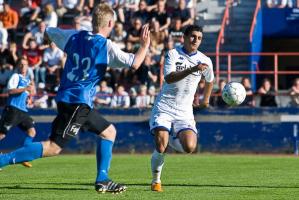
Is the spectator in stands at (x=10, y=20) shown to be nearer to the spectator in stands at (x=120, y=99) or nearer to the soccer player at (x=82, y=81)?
the spectator in stands at (x=120, y=99)

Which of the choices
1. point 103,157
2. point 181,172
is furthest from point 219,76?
point 103,157

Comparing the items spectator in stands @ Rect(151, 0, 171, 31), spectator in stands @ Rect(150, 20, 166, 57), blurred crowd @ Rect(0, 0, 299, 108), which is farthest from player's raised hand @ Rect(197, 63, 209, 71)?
spectator in stands @ Rect(151, 0, 171, 31)

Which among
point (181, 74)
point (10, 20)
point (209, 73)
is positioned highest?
point (181, 74)

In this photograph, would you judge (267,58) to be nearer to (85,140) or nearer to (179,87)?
(85,140)

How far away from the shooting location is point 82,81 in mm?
11758

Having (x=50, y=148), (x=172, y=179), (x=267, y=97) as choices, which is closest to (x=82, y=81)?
(x=50, y=148)

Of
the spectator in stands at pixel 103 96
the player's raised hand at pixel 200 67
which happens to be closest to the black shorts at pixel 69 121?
the player's raised hand at pixel 200 67

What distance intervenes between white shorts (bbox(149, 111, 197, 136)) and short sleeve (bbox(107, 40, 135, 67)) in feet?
5.84

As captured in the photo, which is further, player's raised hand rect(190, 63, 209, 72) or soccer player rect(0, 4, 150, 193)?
player's raised hand rect(190, 63, 209, 72)

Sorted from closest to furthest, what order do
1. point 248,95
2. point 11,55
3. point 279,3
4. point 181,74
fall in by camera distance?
point 181,74
point 248,95
point 11,55
point 279,3

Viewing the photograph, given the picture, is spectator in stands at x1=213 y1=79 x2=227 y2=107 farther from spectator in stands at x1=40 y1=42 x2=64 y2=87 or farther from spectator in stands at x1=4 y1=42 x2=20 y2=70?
spectator in stands at x1=4 y1=42 x2=20 y2=70

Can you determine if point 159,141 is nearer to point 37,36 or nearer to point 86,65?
point 86,65

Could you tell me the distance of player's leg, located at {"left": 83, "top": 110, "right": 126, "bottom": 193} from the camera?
12.0 m

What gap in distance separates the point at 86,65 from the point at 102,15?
0.70m
